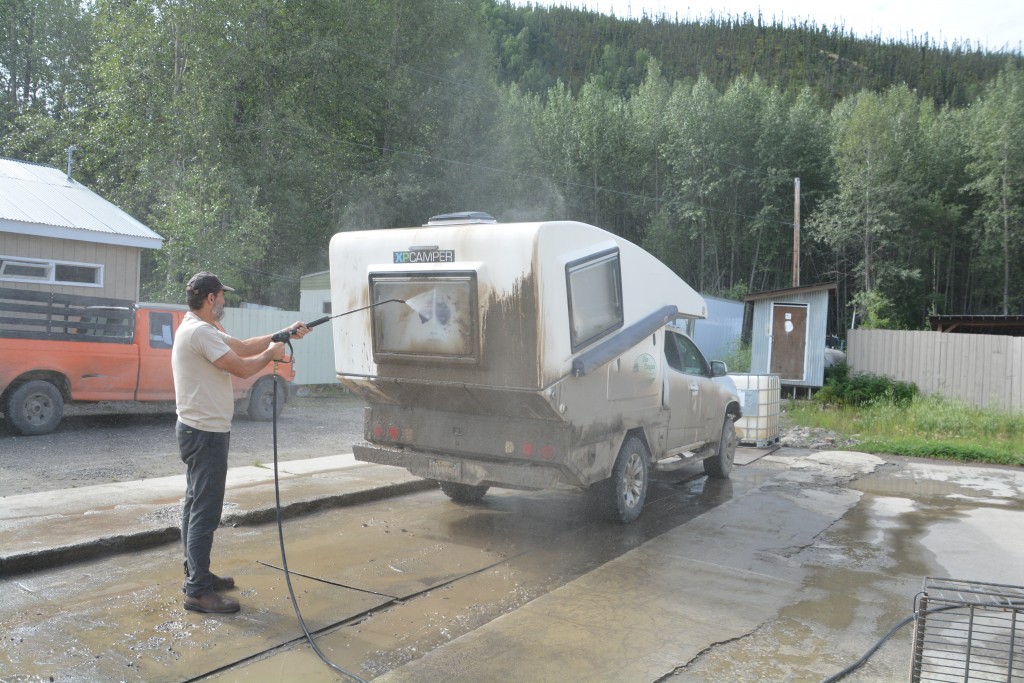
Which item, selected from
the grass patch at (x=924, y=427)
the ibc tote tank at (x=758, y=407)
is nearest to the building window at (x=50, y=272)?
the ibc tote tank at (x=758, y=407)

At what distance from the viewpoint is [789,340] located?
20.3 metres

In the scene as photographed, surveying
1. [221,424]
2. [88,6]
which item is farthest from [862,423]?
[88,6]

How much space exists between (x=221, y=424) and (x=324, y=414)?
1162 cm

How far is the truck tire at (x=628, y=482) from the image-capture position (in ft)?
25.1

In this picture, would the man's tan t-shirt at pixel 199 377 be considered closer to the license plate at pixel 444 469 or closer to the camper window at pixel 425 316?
the camper window at pixel 425 316

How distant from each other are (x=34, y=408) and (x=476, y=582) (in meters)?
8.52

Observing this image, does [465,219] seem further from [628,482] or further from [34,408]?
[34,408]

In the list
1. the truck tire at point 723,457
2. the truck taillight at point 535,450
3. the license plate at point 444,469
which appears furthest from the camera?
the truck tire at point 723,457

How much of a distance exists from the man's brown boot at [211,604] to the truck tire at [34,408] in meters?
7.80

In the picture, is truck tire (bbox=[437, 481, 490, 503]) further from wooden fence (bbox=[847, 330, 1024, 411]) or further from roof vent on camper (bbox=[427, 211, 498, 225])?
wooden fence (bbox=[847, 330, 1024, 411])

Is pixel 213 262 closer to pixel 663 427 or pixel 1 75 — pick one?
pixel 663 427

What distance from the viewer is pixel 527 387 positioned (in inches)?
256

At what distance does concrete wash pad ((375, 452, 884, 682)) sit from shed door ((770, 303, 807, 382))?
12.2 meters

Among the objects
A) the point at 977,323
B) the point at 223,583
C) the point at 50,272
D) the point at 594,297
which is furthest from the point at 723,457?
the point at 977,323
